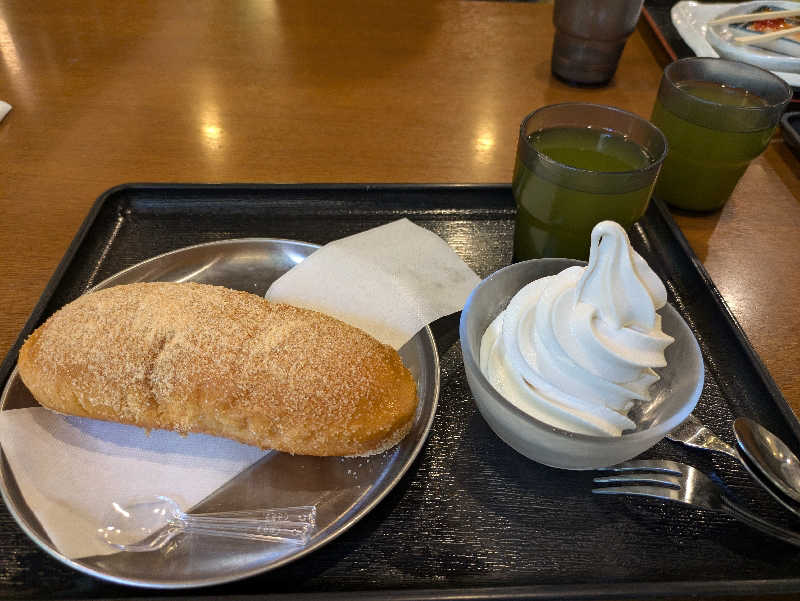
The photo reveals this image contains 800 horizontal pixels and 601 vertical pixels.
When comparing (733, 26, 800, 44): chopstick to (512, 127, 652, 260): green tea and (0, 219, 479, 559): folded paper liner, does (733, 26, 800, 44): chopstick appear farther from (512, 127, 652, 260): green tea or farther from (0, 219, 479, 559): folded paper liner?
(0, 219, 479, 559): folded paper liner

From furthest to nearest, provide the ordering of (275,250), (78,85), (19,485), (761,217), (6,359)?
1. (78,85)
2. (761,217)
3. (275,250)
4. (6,359)
5. (19,485)

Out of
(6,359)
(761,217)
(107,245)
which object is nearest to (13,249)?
(107,245)

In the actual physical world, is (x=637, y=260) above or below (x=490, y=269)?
above

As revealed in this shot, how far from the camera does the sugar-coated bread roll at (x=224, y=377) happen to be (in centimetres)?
64

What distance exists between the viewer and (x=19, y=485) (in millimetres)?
604

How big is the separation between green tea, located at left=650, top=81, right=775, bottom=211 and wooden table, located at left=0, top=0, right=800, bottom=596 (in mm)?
53

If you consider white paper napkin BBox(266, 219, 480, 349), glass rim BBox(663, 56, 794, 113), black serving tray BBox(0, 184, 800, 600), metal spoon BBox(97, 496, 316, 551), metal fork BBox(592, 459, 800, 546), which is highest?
glass rim BBox(663, 56, 794, 113)

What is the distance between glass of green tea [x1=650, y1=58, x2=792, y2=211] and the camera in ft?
Result: 3.23

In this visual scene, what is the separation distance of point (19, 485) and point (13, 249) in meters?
0.53

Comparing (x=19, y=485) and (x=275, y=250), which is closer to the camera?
(x=19, y=485)

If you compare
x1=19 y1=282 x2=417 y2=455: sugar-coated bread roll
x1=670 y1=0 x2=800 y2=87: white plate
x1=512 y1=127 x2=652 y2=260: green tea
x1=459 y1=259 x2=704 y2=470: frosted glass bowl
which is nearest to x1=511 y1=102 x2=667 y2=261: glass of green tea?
x1=512 y1=127 x2=652 y2=260: green tea

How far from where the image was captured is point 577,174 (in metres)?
0.81

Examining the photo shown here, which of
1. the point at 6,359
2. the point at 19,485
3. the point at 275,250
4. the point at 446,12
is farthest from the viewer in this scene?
the point at 446,12

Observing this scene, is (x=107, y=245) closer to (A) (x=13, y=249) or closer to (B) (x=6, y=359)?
(A) (x=13, y=249)
